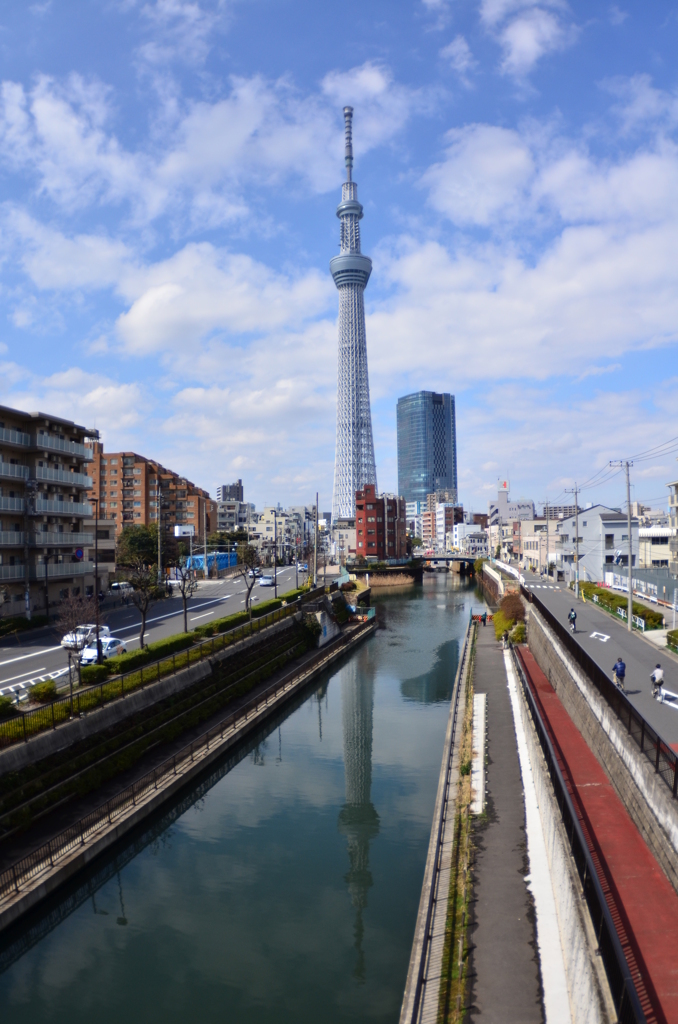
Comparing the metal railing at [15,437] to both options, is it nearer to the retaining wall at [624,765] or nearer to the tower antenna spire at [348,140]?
the retaining wall at [624,765]

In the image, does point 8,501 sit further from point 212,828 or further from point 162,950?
point 162,950

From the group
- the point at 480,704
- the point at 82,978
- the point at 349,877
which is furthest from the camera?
the point at 480,704

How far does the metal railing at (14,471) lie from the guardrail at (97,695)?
39.6ft

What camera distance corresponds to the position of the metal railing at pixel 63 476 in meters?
31.2

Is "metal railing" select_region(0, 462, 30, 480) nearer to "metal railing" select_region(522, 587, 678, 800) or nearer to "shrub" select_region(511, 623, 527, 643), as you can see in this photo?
"metal railing" select_region(522, 587, 678, 800)

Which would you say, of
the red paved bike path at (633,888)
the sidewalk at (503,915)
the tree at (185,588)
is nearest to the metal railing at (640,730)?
the red paved bike path at (633,888)

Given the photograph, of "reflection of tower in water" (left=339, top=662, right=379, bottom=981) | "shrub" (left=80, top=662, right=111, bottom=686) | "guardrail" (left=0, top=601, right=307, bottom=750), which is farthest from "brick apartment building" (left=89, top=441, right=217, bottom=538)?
"shrub" (left=80, top=662, right=111, bottom=686)

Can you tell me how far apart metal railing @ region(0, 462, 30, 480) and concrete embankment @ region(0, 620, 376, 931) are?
50.3ft

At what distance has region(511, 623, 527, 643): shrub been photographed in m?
36.4

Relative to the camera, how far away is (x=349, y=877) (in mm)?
13961

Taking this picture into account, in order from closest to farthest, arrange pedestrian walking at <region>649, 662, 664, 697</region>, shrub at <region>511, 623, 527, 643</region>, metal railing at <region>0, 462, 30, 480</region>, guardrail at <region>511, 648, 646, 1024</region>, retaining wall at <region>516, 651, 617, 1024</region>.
A: 1. guardrail at <region>511, 648, 646, 1024</region>
2. retaining wall at <region>516, 651, 617, 1024</region>
3. pedestrian walking at <region>649, 662, 664, 697</region>
4. metal railing at <region>0, 462, 30, 480</region>
5. shrub at <region>511, 623, 527, 643</region>

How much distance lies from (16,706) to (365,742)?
12.4 m

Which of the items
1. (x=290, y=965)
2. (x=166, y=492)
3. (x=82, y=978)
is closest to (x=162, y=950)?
(x=82, y=978)

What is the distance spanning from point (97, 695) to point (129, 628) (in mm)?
12592
